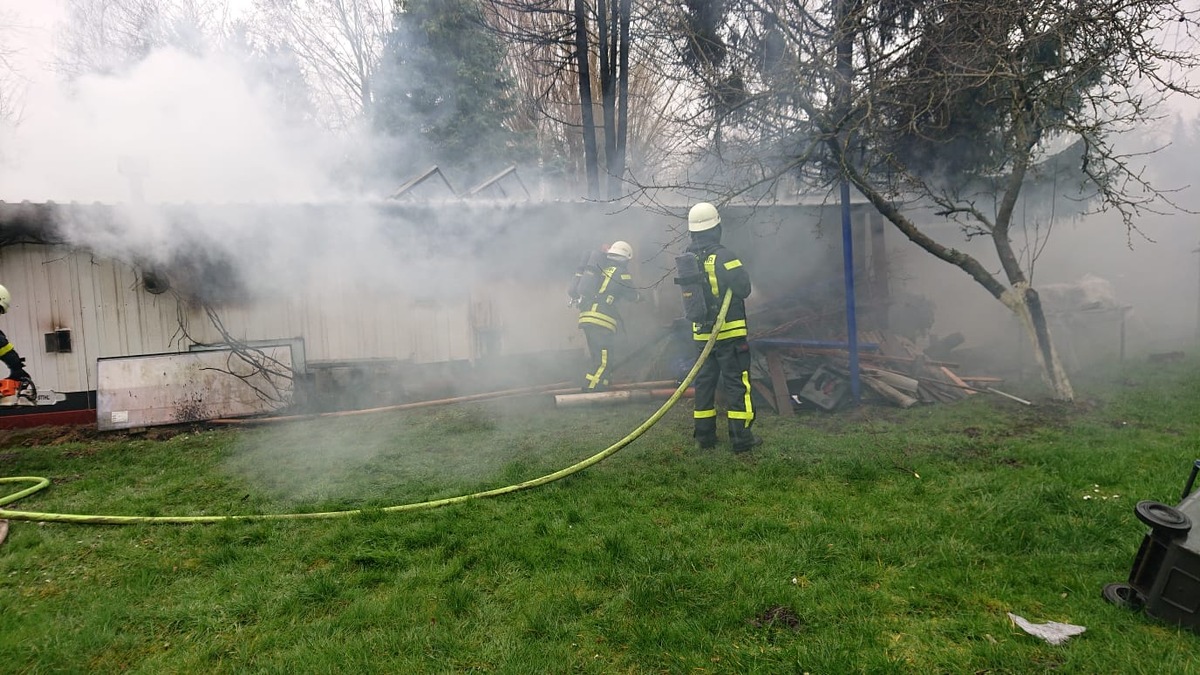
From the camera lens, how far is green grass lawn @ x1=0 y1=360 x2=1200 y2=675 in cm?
251

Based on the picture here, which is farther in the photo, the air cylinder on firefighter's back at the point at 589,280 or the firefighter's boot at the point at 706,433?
the air cylinder on firefighter's back at the point at 589,280

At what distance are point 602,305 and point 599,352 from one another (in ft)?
2.00

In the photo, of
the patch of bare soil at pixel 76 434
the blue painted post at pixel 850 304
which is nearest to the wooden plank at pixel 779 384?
the blue painted post at pixel 850 304

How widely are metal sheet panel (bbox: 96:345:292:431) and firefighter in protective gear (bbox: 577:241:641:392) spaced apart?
3.87m

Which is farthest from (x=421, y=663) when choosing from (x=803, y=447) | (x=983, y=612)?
(x=803, y=447)

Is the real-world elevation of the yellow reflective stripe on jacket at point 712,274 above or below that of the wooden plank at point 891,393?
above

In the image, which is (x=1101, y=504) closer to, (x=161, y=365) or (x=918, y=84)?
(x=918, y=84)

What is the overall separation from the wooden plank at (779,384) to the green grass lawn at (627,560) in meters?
0.85

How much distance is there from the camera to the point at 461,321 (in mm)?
9016

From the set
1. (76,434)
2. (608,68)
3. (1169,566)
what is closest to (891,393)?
(1169,566)

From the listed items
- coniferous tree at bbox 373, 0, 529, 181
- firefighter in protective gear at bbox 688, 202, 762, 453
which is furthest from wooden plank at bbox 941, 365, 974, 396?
coniferous tree at bbox 373, 0, 529, 181

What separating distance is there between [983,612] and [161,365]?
828 centimetres

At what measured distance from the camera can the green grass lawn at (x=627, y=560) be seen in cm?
251

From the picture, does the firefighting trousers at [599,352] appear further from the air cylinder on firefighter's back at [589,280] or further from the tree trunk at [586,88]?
the tree trunk at [586,88]
